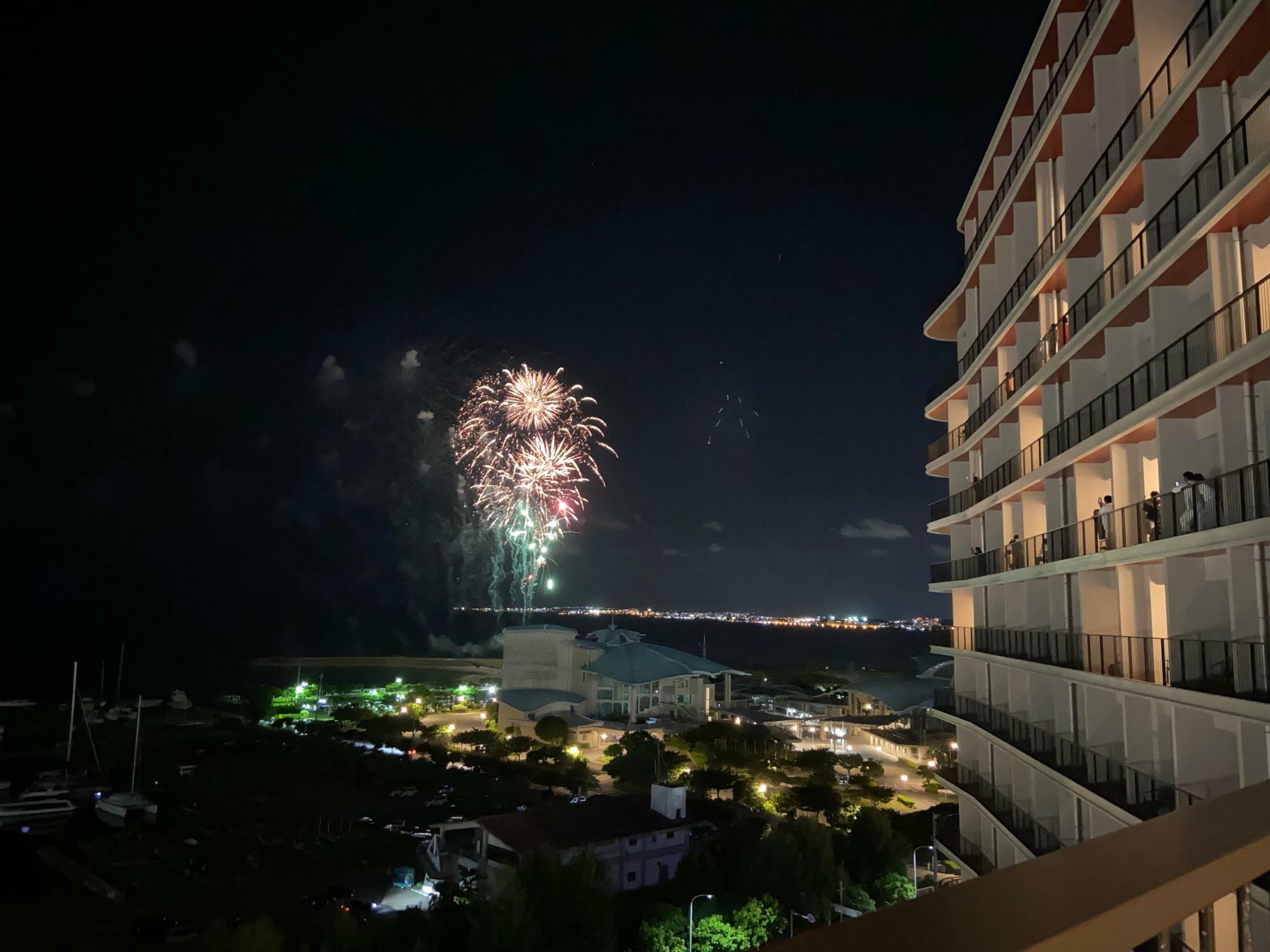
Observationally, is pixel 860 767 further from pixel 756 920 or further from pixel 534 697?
pixel 756 920

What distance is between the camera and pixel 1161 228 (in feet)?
42.0

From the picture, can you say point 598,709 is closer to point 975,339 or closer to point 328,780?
point 328,780

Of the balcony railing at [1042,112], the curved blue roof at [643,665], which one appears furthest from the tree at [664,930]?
the curved blue roof at [643,665]

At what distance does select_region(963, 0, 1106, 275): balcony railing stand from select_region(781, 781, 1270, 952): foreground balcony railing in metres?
16.3

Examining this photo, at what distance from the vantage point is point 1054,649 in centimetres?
1744

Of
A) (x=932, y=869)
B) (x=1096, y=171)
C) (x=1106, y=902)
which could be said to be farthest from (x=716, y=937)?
(x=1106, y=902)

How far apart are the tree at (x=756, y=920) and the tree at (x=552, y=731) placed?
27.0 metres

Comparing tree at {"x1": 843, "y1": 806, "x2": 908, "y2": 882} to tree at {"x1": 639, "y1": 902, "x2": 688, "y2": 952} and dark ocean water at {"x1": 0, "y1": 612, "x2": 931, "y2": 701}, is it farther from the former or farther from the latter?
dark ocean water at {"x1": 0, "y1": 612, "x2": 931, "y2": 701}

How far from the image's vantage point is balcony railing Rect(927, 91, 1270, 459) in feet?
34.3

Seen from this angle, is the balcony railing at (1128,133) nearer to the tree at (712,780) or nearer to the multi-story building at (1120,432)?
the multi-story building at (1120,432)

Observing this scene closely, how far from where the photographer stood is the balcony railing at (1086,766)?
12.9m

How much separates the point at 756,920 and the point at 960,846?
6.44m

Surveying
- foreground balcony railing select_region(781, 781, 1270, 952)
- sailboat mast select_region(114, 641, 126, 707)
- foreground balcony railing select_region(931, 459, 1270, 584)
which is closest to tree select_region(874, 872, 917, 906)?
foreground balcony railing select_region(931, 459, 1270, 584)

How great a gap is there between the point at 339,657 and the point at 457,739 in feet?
327
